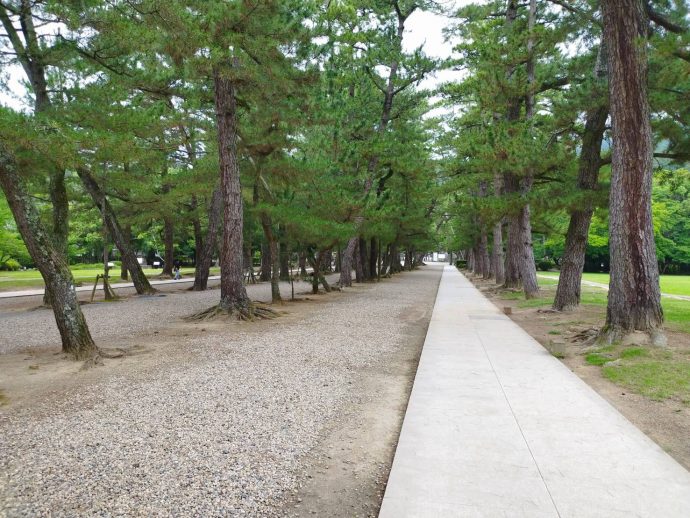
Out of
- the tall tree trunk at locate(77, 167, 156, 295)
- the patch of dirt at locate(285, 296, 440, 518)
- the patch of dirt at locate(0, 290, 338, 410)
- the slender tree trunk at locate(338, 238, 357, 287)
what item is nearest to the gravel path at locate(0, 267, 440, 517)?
the patch of dirt at locate(285, 296, 440, 518)

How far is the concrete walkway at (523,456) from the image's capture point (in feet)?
7.70

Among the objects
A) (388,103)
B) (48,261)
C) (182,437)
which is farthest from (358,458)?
(388,103)

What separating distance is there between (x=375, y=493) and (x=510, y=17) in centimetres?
1694

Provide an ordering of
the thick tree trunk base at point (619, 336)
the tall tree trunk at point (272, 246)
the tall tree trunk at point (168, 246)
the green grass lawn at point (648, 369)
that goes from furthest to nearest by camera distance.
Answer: the tall tree trunk at point (168, 246) → the tall tree trunk at point (272, 246) → the thick tree trunk base at point (619, 336) → the green grass lawn at point (648, 369)

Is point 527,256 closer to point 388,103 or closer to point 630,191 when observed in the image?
point 630,191

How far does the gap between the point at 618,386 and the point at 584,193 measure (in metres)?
5.74

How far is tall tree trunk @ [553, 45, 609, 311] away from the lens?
391 inches

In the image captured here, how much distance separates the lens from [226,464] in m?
2.93

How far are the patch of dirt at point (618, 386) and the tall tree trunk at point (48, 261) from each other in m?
6.38

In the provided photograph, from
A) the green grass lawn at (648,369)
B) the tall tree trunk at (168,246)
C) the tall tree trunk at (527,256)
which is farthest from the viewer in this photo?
the tall tree trunk at (168,246)

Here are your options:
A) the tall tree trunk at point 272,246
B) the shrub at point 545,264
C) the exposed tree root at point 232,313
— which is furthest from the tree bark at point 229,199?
the shrub at point 545,264

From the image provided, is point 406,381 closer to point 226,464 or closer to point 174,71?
point 226,464

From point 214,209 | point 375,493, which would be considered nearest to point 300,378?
point 375,493

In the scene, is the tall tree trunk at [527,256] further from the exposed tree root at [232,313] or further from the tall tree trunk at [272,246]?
the exposed tree root at [232,313]
